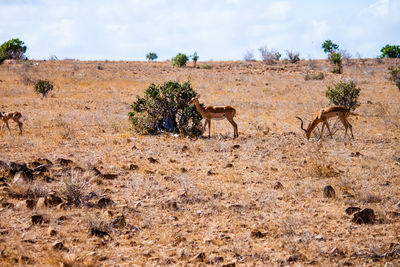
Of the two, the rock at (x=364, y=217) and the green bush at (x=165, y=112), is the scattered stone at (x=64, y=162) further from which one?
the rock at (x=364, y=217)

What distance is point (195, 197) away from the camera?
7012 millimetres

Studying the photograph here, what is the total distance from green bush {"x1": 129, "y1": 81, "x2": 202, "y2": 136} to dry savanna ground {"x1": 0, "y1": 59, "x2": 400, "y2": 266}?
69cm

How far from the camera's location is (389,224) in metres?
5.88

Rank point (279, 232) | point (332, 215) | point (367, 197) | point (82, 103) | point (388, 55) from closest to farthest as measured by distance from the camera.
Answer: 1. point (279, 232)
2. point (332, 215)
3. point (367, 197)
4. point (82, 103)
5. point (388, 55)

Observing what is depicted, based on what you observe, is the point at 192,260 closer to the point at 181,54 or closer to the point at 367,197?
the point at 367,197

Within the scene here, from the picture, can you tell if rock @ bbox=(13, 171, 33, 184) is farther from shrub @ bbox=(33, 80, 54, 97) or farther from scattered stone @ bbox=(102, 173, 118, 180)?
shrub @ bbox=(33, 80, 54, 97)

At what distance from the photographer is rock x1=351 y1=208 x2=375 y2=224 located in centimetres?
595

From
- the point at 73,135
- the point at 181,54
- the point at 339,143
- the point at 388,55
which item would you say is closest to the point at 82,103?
the point at 73,135

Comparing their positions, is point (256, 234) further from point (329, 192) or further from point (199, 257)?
point (329, 192)

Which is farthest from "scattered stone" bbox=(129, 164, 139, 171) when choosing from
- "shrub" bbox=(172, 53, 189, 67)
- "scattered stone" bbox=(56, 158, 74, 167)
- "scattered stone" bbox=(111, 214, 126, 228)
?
"shrub" bbox=(172, 53, 189, 67)

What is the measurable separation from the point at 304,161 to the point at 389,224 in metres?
3.68

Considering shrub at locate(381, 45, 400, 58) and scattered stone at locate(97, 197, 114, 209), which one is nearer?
scattered stone at locate(97, 197, 114, 209)

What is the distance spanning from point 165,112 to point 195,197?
712 cm

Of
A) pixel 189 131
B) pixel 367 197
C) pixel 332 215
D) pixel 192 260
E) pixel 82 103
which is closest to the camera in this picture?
pixel 192 260
